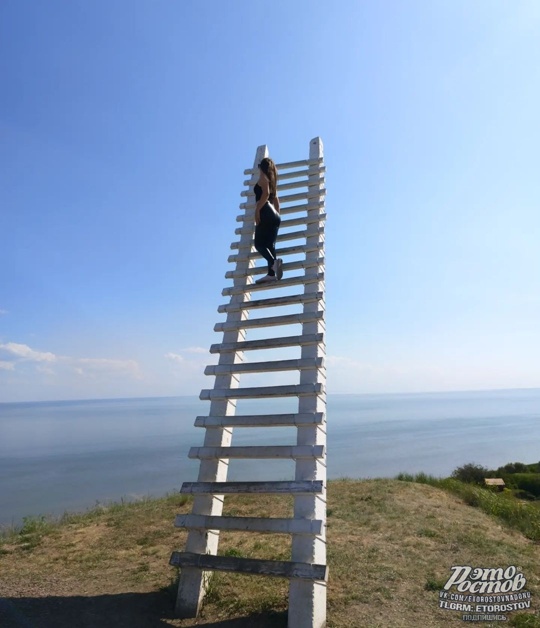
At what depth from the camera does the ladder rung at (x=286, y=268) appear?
5211 mm

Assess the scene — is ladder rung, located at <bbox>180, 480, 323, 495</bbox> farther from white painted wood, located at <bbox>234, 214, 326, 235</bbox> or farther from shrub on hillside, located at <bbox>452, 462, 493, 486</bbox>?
shrub on hillside, located at <bbox>452, 462, 493, 486</bbox>

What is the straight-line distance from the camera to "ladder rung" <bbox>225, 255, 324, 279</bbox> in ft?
17.1

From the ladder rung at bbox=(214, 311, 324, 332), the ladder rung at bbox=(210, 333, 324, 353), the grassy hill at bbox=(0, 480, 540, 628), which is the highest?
the ladder rung at bbox=(214, 311, 324, 332)

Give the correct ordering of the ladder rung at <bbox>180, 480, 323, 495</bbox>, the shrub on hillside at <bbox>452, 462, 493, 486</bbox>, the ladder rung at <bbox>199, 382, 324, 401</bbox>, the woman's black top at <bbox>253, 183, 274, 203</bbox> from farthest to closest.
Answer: the shrub on hillside at <bbox>452, 462, 493, 486</bbox>, the woman's black top at <bbox>253, 183, 274, 203</bbox>, the ladder rung at <bbox>199, 382, 324, 401</bbox>, the ladder rung at <bbox>180, 480, 323, 495</bbox>

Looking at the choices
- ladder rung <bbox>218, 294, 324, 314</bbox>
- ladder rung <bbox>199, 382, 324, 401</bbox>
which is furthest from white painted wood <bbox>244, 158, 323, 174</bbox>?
ladder rung <bbox>199, 382, 324, 401</bbox>

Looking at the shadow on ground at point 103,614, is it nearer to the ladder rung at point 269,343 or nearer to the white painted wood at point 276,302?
the ladder rung at point 269,343

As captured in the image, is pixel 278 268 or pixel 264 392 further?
pixel 278 268

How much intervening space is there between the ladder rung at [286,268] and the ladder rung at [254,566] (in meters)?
3.13

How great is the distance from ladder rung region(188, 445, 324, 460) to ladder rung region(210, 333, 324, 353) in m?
1.05

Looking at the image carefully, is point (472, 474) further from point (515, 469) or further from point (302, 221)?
point (302, 221)

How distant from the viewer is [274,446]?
410 centimetres

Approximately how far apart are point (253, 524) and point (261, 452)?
616mm

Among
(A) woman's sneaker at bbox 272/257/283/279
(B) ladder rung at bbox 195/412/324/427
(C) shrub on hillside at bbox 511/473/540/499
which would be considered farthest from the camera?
(C) shrub on hillside at bbox 511/473/540/499

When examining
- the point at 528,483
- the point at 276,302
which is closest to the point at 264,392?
the point at 276,302
